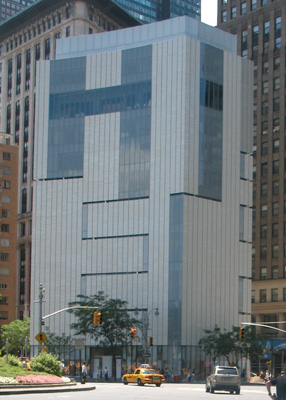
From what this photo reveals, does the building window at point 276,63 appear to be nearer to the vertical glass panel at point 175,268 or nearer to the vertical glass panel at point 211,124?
the vertical glass panel at point 211,124

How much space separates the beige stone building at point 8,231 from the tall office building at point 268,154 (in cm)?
4339

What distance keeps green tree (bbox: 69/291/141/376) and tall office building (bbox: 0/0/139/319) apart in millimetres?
62523

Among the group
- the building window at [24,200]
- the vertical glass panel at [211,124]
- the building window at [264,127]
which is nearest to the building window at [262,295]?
the building window at [264,127]

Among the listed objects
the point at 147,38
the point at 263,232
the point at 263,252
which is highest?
the point at 147,38

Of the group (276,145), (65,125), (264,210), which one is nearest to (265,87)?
(276,145)

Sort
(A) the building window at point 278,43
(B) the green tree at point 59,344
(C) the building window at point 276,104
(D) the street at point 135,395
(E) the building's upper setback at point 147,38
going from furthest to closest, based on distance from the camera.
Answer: (A) the building window at point 278,43 → (C) the building window at point 276,104 → (E) the building's upper setback at point 147,38 → (B) the green tree at point 59,344 → (D) the street at point 135,395

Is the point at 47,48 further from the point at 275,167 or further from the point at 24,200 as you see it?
the point at 275,167

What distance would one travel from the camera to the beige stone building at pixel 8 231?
150 meters

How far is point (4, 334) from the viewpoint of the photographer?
14075cm

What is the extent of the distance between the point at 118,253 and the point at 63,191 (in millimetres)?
13045

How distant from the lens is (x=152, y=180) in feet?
379

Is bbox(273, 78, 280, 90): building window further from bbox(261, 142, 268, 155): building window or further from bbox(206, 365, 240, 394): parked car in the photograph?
bbox(206, 365, 240, 394): parked car

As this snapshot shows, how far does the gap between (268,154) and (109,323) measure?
5018cm

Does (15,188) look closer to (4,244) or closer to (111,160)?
(4,244)
